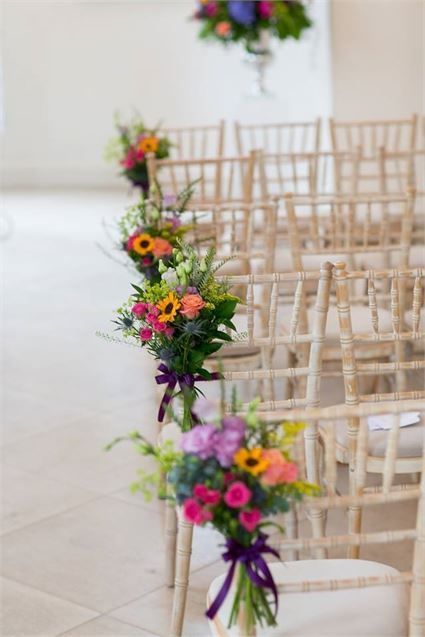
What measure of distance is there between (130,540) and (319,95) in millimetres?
5152

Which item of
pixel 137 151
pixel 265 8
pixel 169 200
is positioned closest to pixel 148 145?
pixel 137 151

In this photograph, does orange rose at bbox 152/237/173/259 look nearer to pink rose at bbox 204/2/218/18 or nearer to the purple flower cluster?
the purple flower cluster

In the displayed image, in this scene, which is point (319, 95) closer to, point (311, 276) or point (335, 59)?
point (335, 59)

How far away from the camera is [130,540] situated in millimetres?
3688

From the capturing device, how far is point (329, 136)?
8000 millimetres

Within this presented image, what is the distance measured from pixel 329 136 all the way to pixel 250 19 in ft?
4.50

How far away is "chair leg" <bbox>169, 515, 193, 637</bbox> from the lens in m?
2.81

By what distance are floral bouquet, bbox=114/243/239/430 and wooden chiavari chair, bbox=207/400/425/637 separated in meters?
0.69

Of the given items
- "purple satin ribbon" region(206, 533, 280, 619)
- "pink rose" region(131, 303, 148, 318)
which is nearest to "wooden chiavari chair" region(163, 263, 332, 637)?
"pink rose" region(131, 303, 148, 318)

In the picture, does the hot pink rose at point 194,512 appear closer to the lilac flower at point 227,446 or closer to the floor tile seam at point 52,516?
the lilac flower at point 227,446

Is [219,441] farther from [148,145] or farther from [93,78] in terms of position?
[93,78]

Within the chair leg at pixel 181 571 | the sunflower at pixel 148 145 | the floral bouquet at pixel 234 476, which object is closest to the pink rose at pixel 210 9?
the sunflower at pixel 148 145

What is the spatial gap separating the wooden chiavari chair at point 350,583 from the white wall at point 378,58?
227 inches

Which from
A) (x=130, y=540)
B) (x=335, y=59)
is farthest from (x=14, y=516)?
(x=335, y=59)
